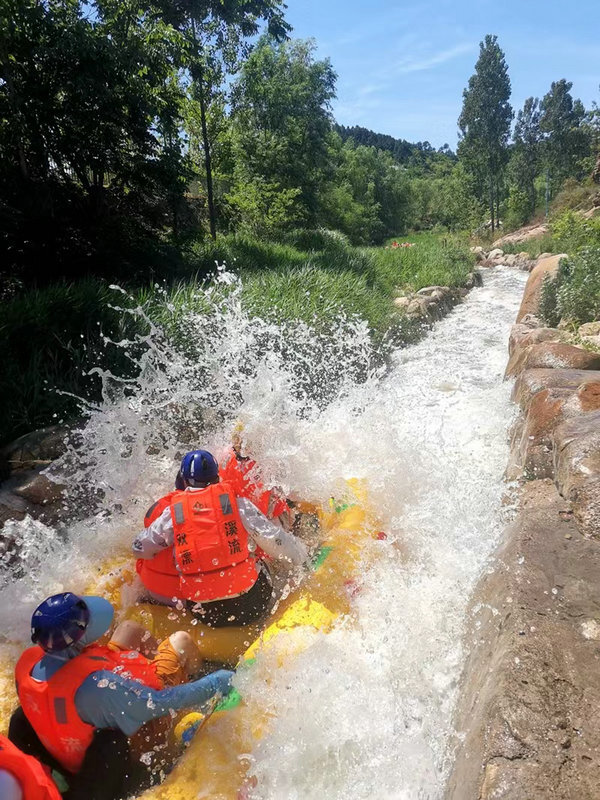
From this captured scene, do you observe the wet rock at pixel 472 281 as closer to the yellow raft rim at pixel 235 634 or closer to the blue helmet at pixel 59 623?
the yellow raft rim at pixel 235 634

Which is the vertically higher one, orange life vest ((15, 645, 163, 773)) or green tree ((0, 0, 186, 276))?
green tree ((0, 0, 186, 276))

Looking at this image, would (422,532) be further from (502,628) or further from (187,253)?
(187,253)

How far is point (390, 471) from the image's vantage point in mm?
4219

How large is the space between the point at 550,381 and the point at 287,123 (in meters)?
17.0

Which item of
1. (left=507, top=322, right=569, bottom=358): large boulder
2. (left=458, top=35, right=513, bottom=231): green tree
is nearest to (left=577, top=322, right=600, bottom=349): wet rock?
(left=507, top=322, right=569, bottom=358): large boulder

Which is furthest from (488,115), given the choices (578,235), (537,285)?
(537,285)

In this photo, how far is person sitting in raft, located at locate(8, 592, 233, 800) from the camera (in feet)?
5.97

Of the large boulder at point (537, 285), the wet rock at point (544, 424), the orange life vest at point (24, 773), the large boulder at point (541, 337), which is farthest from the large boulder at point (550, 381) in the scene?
the large boulder at point (537, 285)

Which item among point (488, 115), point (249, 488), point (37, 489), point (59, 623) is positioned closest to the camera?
point (59, 623)

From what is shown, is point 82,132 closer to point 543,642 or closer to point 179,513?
point 179,513

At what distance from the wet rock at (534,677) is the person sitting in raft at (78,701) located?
46.0 inches

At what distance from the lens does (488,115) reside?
32406 millimetres

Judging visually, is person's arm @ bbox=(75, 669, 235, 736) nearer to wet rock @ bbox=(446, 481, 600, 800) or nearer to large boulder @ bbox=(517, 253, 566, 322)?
wet rock @ bbox=(446, 481, 600, 800)

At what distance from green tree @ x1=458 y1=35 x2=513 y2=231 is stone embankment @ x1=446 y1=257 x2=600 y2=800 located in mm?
35308
